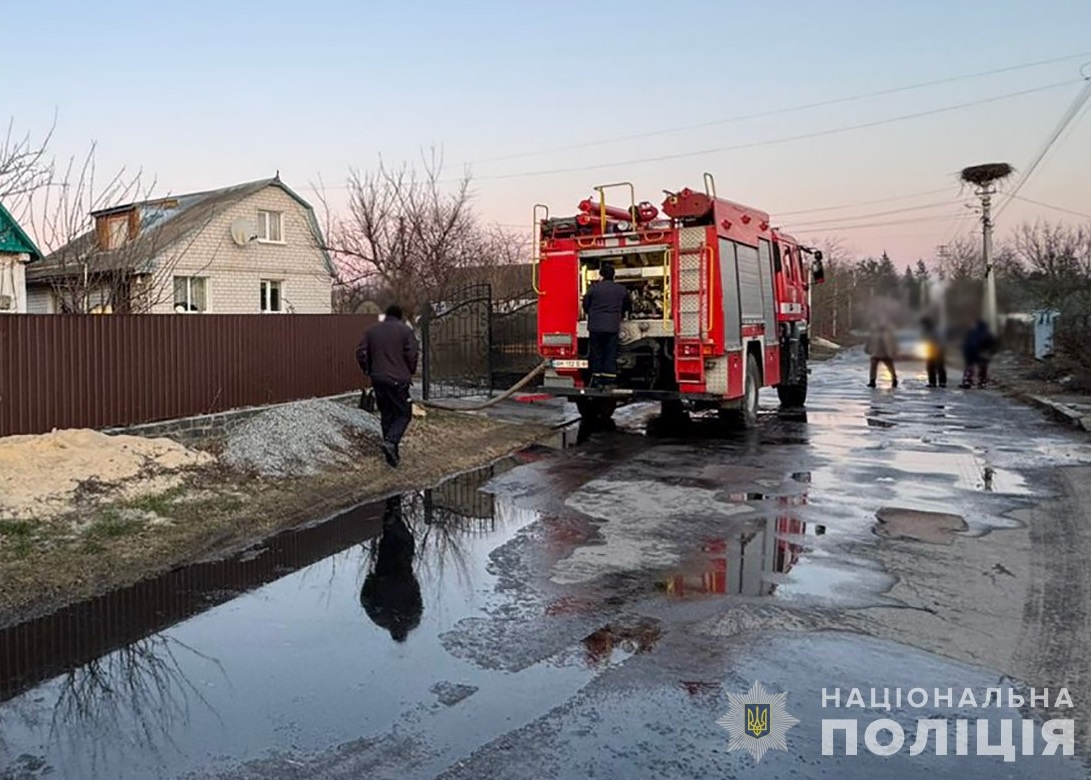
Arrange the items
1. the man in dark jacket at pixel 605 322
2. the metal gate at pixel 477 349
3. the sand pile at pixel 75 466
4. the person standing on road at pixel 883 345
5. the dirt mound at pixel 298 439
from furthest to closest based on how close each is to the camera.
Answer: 1. the metal gate at pixel 477 349
2. the man in dark jacket at pixel 605 322
3. the dirt mound at pixel 298 439
4. the sand pile at pixel 75 466
5. the person standing on road at pixel 883 345

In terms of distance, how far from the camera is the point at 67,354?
9.11 meters

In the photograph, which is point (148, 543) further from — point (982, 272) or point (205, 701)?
point (982, 272)

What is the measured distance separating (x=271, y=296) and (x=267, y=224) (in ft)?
8.54

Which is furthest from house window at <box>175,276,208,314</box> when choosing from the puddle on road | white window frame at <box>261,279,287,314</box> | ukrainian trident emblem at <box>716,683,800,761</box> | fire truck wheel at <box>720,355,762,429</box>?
ukrainian trident emblem at <box>716,683,800,761</box>

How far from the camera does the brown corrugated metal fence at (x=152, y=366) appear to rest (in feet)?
28.6

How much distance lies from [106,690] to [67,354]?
19.7 feet

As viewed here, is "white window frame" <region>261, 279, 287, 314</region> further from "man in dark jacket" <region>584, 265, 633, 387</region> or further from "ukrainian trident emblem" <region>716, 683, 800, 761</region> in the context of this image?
"ukrainian trident emblem" <region>716, 683, 800, 761</region>

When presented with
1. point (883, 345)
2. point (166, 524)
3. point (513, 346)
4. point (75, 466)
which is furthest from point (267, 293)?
point (883, 345)

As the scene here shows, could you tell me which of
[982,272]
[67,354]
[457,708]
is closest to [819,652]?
[457,708]

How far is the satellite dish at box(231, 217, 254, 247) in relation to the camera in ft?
95.0

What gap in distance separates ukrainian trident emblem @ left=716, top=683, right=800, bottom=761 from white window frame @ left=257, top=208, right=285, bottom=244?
2924cm

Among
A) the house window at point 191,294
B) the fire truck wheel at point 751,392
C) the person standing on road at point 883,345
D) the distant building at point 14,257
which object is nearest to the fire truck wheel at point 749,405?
the fire truck wheel at point 751,392

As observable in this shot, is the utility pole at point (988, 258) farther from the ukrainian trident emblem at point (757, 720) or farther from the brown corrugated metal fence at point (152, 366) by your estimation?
the brown corrugated metal fence at point (152, 366)

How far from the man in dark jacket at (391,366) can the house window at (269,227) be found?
22.3 metres
